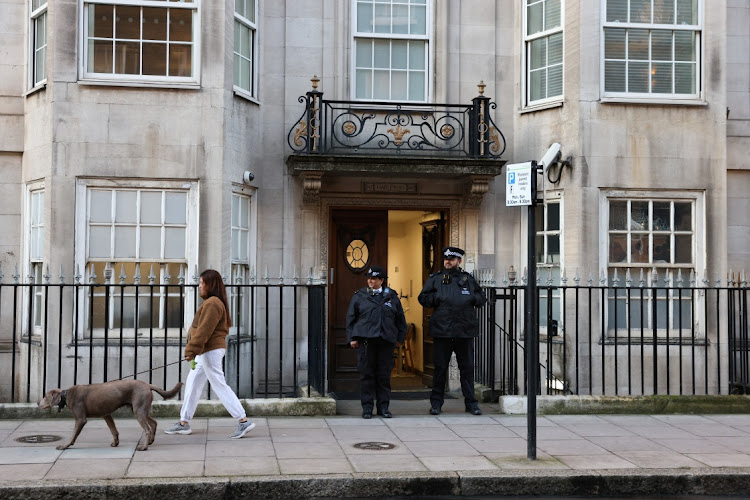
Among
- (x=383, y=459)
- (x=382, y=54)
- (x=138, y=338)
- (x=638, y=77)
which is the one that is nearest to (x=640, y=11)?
(x=638, y=77)

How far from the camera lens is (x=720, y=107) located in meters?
13.2

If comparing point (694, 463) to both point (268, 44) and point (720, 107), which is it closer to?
point (720, 107)

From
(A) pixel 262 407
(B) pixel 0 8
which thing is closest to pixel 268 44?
(B) pixel 0 8

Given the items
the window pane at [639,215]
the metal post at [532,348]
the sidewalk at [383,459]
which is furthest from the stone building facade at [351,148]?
the metal post at [532,348]

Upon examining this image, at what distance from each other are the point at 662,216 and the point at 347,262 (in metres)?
4.73

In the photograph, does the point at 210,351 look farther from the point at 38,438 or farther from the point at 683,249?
the point at 683,249

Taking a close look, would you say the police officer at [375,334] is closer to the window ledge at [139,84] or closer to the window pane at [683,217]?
the window ledge at [139,84]

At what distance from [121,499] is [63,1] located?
7509mm

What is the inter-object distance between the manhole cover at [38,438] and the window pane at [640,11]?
9582 mm

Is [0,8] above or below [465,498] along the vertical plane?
above

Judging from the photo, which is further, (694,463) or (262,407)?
(262,407)

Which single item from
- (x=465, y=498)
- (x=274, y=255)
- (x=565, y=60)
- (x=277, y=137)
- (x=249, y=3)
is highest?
(x=249, y=3)

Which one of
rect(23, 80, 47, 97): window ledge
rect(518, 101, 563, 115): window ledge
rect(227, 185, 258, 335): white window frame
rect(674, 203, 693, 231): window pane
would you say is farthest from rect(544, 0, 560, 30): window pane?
rect(23, 80, 47, 97): window ledge

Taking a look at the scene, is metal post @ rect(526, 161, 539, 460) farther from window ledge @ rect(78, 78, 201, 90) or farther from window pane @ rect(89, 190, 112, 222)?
window pane @ rect(89, 190, 112, 222)
